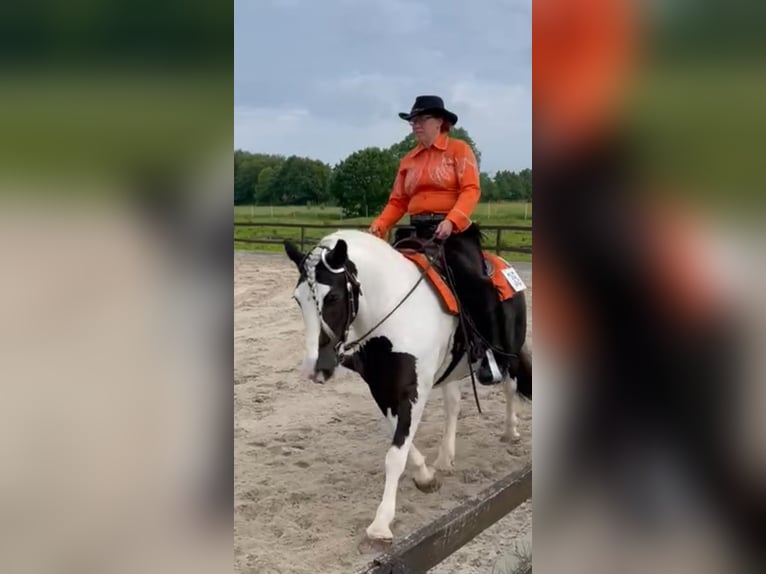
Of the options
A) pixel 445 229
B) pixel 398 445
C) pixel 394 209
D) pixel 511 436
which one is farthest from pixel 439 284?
pixel 511 436

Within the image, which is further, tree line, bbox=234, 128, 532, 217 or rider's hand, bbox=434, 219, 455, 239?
tree line, bbox=234, 128, 532, 217

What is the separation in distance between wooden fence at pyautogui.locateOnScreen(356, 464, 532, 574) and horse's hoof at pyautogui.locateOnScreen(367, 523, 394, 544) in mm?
670

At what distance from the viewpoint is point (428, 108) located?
2113 millimetres

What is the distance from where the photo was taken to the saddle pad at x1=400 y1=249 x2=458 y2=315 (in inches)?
83.0

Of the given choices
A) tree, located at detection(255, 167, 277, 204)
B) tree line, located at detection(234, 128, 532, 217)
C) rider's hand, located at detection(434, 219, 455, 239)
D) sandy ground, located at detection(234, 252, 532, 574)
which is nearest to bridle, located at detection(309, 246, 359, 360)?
tree, located at detection(255, 167, 277, 204)

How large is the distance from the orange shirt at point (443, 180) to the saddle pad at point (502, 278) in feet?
0.80

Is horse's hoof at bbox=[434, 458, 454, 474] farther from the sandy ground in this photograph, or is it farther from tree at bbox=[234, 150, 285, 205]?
tree at bbox=[234, 150, 285, 205]

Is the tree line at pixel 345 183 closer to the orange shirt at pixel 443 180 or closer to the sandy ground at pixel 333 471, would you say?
the sandy ground at pixel 333 471

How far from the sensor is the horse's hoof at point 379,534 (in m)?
1.99

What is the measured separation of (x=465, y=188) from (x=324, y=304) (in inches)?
27.1
